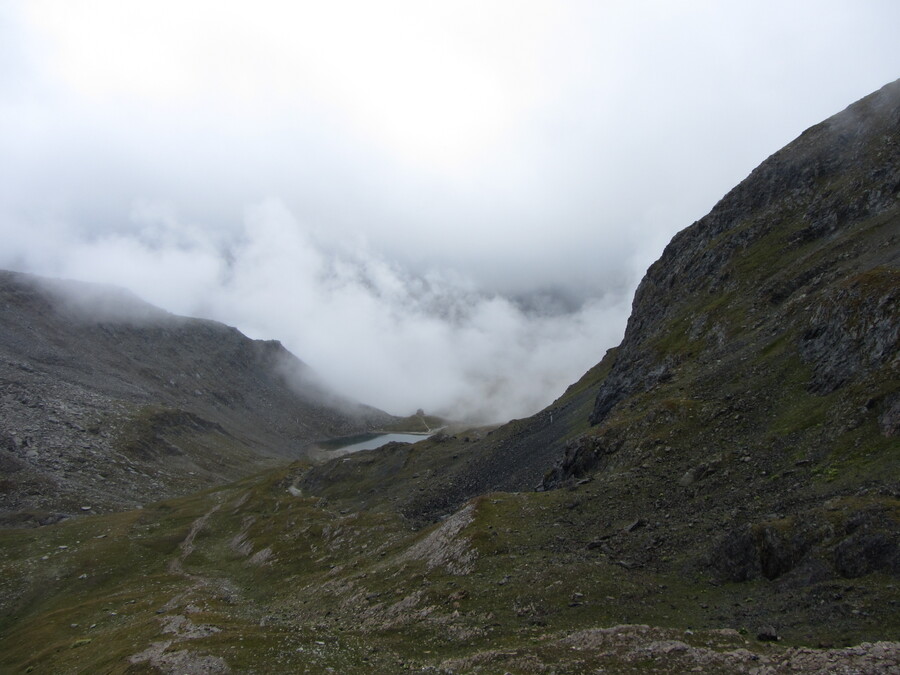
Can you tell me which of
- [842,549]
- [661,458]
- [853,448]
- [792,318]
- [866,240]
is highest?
[866,240]

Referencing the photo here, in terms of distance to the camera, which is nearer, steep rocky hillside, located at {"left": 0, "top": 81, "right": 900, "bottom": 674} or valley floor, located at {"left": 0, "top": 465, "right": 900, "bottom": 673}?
valley floor, located at {"left": 0, "top": 465, "right": 900, "bottom": 673}

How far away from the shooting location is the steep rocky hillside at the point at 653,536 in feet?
101

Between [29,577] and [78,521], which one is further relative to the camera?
[78,521]

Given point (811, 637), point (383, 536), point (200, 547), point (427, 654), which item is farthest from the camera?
point (200, 547)

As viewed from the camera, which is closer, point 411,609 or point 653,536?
point 653,536

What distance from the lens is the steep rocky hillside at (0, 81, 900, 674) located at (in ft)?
101

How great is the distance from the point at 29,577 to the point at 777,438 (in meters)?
109

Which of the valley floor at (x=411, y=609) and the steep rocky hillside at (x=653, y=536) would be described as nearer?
the valley floor at (x=411, y=609)

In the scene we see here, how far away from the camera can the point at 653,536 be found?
4275 cm

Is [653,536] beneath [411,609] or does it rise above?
beneath

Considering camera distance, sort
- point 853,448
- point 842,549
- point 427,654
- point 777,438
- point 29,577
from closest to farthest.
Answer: point 842,549, point 427,654, point 853,448, point 777,438, point 29,577

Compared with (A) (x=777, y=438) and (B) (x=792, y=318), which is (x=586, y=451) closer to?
(A) (x=777, y=438)

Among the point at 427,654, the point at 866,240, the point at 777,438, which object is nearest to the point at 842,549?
→ the point at 777,438

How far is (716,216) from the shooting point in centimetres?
12394
